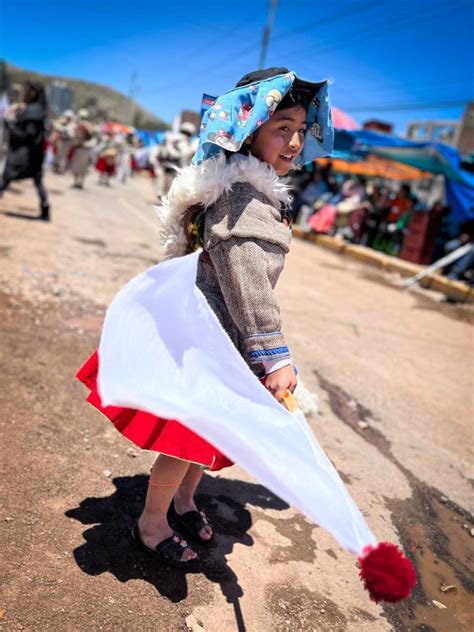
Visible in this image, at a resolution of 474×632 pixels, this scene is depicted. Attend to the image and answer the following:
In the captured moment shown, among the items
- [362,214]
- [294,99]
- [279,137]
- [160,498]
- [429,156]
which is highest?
[429,156]

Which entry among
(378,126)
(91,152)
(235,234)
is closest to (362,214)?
(91,152)

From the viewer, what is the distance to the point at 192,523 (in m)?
2.12

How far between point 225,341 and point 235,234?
1.14 feet

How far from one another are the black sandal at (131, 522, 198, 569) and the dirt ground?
39 millimetres

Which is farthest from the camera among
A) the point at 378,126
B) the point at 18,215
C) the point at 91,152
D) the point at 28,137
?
the point at 378,126

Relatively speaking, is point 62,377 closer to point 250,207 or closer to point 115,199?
point 250,207

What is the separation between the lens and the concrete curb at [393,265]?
29.0 feet

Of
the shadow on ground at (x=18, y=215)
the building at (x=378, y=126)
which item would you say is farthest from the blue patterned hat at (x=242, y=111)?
the building at (x=378, y=126)

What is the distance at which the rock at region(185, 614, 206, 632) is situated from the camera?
1670mm

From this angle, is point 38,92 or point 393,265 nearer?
point 38,92

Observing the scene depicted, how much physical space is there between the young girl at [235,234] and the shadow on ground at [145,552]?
7 centimetres

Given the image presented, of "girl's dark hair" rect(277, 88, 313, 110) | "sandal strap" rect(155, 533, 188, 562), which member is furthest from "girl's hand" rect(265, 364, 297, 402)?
"girl's dark hair" rect(277, 88, 313, 110)

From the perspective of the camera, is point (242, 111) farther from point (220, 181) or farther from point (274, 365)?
point (274, 365)

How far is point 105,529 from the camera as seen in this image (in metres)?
2.05
